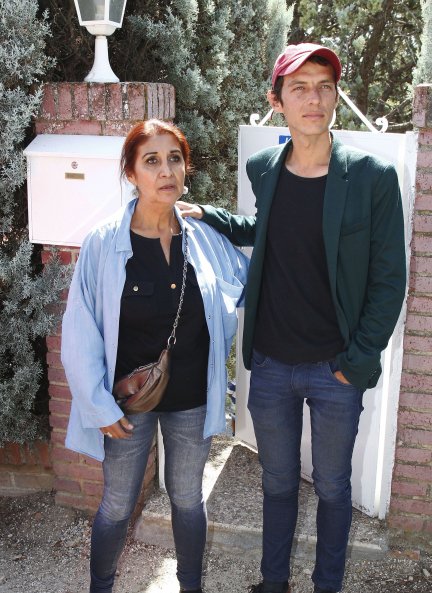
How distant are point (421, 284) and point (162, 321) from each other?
125 centimetres

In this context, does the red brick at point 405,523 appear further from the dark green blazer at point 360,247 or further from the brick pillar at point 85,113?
the brick pillar at point 85,113

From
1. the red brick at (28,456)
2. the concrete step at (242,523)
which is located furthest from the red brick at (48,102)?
the concrete step at (242,523)

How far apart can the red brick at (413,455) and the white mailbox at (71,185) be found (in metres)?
1.70

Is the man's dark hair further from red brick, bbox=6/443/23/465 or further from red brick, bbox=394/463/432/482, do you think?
red brick, bbox=6/443/23/465

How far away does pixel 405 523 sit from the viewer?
3.41 m

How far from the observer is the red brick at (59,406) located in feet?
11.7

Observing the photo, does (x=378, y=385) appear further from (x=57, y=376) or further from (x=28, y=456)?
(x=28, y=456)

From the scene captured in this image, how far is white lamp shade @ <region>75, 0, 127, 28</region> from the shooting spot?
3070 mm

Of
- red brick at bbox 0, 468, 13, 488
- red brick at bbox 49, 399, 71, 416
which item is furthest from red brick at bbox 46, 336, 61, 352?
red brick at bbox 0, 468, 13, 488

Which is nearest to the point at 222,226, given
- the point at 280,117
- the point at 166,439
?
the point at 166,439

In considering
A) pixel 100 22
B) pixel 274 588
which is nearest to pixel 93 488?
pixel 274 588

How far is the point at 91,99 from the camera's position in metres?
3.18

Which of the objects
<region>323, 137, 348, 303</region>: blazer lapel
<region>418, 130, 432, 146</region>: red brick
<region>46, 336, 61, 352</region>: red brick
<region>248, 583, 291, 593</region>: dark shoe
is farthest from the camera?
<region>46, 336, 61, 352</region>: red brick

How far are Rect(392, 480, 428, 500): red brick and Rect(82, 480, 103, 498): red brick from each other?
1452mm
